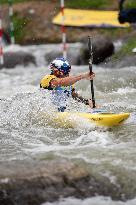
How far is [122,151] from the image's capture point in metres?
7.92

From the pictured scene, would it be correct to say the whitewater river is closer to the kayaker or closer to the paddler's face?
the kayaker

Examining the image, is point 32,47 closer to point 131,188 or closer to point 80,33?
point 80,33

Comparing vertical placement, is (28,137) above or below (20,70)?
above

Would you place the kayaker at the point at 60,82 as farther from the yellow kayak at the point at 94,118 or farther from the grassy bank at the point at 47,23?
the grassy bank at the point at 47,23

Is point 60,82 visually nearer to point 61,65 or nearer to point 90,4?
point 61,65

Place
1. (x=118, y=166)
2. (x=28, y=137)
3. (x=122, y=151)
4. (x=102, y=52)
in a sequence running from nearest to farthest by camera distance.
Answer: (x=118, y=166), (x=122, y=151), (x=28, y=137), (x=102, y=52)

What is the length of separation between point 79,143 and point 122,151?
764mm

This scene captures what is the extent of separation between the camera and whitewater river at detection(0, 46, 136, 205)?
722 centimetres

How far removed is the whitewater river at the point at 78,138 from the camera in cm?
722

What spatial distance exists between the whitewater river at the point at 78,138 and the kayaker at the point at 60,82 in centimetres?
15

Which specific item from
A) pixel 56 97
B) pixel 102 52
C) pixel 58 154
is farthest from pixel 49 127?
pixel 102 52

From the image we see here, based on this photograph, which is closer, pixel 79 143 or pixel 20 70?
pixel 79 143

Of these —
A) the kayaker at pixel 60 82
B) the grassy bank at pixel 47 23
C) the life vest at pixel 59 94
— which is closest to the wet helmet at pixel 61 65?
the kayaker at pixel 60 82

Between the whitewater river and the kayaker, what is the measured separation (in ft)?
0.49
